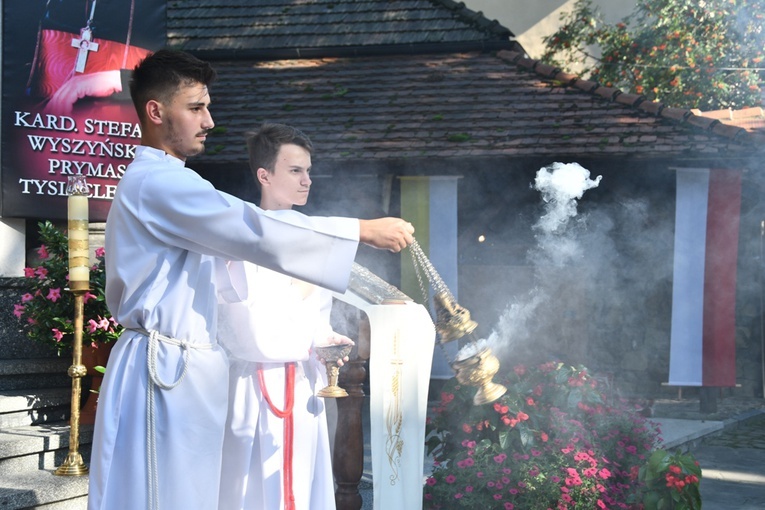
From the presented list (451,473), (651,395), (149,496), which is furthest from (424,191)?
(149,496)

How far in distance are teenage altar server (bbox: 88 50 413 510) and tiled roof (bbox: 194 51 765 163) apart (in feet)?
25.0

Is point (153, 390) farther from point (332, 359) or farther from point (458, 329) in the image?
point (458, 329)

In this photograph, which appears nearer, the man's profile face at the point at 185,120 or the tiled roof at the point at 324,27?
the man's profile face at the point at 185,120

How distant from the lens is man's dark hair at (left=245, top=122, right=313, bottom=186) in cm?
358

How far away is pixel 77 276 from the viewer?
4785 mm

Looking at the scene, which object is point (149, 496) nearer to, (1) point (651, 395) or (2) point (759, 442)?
(2) point (759, 442)

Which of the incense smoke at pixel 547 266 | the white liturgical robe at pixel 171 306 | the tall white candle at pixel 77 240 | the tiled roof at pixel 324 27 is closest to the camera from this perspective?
the white liturgical robe at pixel 171 306

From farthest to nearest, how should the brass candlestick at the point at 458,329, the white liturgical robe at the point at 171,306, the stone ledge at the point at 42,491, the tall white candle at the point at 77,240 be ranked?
1. the tall white candle at the point at 77,240
2. the stone ledge at the point at 42,491
3. the brass candlestick at the point at 458,329
4. the white liturgical robe at the point at 171,306

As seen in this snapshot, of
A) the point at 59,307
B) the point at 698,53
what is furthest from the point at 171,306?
the point at 698,53

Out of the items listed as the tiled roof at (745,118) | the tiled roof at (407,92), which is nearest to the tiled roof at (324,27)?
the tiled roof at (407,92)

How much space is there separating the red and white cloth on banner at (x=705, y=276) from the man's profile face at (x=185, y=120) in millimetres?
8563

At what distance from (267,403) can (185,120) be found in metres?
1.06

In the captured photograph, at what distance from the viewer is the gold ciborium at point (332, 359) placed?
3.35 m

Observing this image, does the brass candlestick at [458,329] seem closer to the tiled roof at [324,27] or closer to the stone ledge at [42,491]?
the stone ledge at [42,491]
